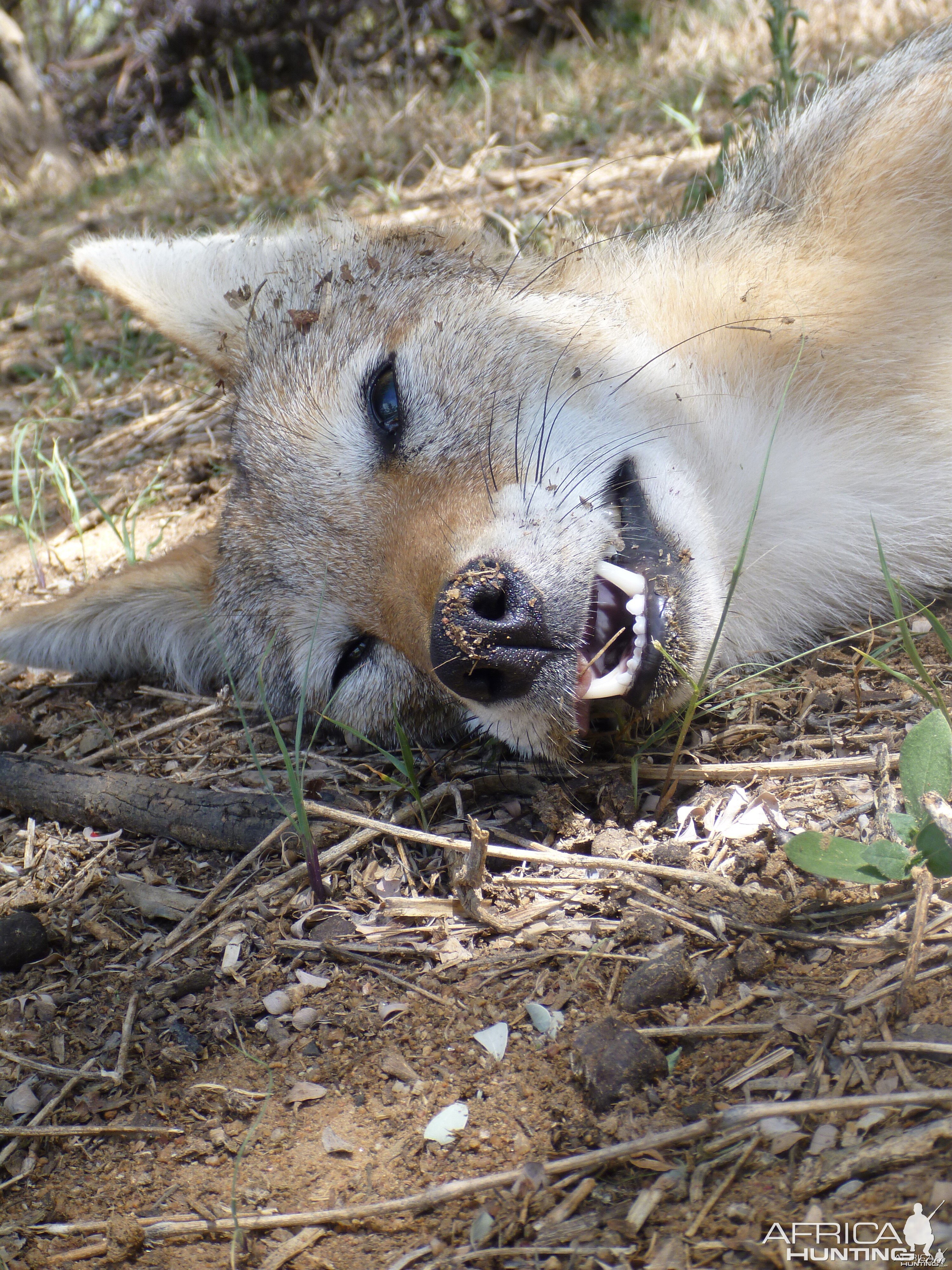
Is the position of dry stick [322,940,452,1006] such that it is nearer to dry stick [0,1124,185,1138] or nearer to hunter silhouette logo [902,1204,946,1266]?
dry stick [0,1124,185,1138]

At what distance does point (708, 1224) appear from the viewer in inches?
56.0

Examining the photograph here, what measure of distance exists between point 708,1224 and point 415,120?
7.18 meters

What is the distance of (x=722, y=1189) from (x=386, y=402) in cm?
208

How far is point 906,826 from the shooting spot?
1.80 metres

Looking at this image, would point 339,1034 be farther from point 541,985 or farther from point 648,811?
point 648,811

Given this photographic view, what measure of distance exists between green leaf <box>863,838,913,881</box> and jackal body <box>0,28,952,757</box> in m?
0.72

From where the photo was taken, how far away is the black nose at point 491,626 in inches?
86.1

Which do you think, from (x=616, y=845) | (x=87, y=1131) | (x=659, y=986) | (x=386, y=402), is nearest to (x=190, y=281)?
(x=386, y=402)

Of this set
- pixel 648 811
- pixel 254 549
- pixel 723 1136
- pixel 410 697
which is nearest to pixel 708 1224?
pixel 723 1136

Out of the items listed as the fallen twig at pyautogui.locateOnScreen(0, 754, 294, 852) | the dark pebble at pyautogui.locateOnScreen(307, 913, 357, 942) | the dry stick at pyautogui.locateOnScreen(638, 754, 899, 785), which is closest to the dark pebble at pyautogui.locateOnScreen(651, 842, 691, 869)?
the dry stick at pyautogui.locateOnScreen(638, 754, 899, 785)

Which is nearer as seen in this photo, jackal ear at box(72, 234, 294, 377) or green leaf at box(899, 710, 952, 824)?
green leaf at box(899, 710, 952, 824)

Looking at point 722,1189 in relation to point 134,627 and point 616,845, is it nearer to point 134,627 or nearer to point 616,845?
point 616,845

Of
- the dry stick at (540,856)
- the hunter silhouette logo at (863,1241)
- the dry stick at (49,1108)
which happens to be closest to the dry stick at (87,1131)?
the dry stick at (49,1108)

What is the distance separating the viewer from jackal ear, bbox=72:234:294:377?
3475 mm
